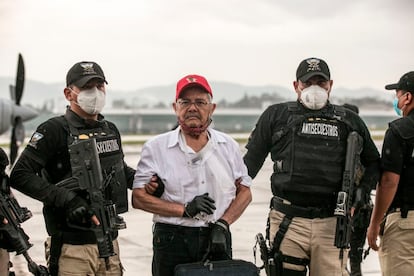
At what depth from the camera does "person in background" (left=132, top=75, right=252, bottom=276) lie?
12.3 feet

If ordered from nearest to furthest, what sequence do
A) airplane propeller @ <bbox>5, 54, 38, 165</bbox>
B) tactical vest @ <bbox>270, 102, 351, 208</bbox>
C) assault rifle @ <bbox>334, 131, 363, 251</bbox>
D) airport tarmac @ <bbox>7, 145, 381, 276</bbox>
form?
assault rifle @ <bbox>334, 131, 363, 251</bbox>, tactical vest @ <bbox>270, 102, 351, 208</bbox>, airport tarmac @ <bbox>7, 145, 381, 276</bbox>, airplane propeller @ <bbox>5, 54, 38, 165</bbox>

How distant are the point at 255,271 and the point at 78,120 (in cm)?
137

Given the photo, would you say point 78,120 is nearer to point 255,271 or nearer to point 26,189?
point 26,189

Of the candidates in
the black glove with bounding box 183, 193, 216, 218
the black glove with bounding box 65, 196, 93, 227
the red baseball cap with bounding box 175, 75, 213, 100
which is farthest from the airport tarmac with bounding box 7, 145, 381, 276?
the red baseball cap with bounding box 175, 75, 213, 100

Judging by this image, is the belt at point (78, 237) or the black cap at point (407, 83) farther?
the black cap at point (407, 83)

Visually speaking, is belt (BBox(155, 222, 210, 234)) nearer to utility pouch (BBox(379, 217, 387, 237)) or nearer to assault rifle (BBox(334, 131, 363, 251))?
assault rifle (BBox(334, 131, 363, 251))

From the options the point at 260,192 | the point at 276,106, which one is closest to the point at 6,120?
the point at 260,192

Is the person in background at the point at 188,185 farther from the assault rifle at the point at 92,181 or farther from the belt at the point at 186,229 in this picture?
the assault rifle at the point at 92,181

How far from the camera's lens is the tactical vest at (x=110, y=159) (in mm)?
3818

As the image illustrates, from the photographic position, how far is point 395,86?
4.72 metres

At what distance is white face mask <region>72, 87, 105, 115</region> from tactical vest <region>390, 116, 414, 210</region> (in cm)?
199

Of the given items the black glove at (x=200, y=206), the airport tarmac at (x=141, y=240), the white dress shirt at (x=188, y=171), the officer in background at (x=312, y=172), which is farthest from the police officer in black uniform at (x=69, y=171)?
the airport tarmac at (x=141, y=240)

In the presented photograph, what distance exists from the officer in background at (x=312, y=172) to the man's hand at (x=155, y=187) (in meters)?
1.00

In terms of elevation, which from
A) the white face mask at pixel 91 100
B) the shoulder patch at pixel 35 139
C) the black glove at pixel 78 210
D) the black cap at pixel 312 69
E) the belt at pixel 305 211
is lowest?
the belt at pixel 305 211
